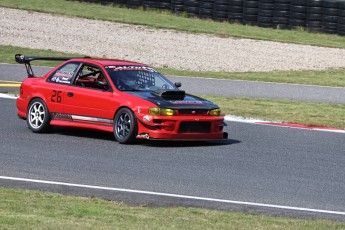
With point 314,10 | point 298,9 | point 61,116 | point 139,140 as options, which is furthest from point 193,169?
point 298,9

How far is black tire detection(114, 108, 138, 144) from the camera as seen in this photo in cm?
1379

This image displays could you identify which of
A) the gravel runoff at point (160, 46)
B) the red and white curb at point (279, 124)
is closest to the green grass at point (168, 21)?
the gravel runoff at point (160, 46)

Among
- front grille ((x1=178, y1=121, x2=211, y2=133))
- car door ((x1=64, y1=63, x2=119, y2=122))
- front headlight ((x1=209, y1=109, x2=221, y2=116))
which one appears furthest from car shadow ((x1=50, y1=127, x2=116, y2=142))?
front headlight ((x1=209, y1=109, x2=221, y2=116))

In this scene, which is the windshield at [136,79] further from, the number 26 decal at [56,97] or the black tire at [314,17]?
the black tire at [314,17]

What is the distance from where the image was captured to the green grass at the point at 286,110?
17.4 m

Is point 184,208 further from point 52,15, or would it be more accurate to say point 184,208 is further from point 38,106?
point 52,15

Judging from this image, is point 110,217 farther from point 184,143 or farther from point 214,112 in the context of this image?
point 184,143

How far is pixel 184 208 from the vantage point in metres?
9.31

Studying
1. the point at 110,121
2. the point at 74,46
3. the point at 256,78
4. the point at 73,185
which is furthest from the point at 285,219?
the point at 74,46

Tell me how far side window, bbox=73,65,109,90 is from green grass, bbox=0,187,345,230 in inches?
203

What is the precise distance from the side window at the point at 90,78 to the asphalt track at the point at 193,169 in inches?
32.1

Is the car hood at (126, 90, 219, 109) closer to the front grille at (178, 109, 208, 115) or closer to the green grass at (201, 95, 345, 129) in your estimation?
the front grille at (178, 109, 208, 115)

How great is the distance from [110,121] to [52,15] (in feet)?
75.7

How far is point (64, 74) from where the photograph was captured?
1512 cm
